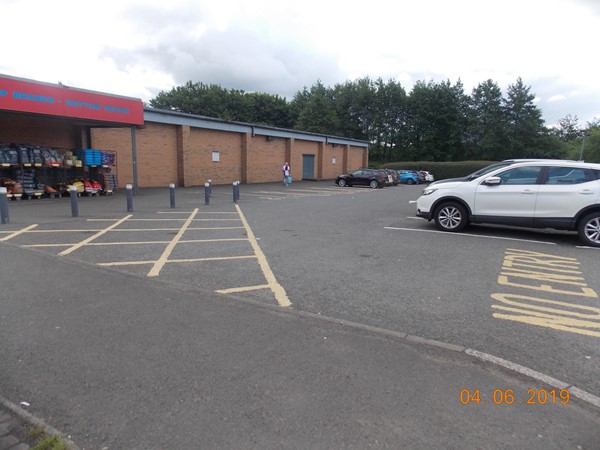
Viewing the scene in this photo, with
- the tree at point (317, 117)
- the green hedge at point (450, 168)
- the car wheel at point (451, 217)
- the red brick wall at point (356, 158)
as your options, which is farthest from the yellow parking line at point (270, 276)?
the tree at point (317, 117)

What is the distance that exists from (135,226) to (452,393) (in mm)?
9357

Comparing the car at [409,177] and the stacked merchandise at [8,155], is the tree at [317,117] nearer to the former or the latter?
the car at [409,177]

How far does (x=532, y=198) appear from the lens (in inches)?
358

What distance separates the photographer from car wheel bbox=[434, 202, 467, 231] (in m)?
10.0

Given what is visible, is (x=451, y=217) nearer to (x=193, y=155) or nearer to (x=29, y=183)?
(x=29, y=183)

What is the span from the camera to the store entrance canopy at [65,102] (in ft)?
46.2

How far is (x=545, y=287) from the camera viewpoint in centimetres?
580

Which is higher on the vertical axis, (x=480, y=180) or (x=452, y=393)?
(x=480, y=180)

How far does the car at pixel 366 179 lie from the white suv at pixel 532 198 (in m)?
21.2

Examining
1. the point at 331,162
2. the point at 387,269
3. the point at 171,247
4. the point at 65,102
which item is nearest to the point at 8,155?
the point at 65,102

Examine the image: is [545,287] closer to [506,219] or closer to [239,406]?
[506,219]

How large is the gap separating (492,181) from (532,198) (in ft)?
2.95

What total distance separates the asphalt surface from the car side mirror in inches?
134

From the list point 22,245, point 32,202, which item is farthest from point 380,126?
point 22,245
